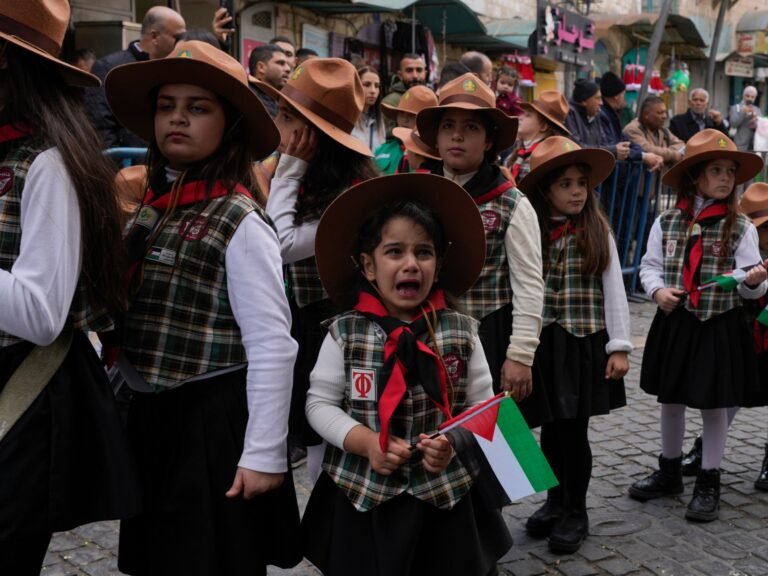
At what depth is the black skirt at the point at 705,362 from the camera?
15.1 ft

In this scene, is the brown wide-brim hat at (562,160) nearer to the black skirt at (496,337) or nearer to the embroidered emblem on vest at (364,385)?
the black skirt at (496,337)

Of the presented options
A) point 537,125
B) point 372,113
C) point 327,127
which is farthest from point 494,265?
point 372,113

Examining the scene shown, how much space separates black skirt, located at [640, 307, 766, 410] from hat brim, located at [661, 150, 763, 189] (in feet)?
2.25

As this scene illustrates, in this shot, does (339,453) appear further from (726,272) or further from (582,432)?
(726,272)

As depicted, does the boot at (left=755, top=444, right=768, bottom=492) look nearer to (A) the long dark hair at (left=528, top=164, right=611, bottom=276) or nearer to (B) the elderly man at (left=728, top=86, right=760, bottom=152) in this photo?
(A) the long dark hair at (left=528, top=164, right=611, bottom=276)

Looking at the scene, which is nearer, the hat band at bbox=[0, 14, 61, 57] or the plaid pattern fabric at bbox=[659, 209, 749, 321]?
the hat band at bbox=[0, 14, 61, 57]

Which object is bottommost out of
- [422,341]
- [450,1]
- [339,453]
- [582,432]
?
[582,432]

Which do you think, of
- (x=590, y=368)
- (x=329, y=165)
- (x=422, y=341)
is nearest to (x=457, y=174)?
(x=329, y=165)

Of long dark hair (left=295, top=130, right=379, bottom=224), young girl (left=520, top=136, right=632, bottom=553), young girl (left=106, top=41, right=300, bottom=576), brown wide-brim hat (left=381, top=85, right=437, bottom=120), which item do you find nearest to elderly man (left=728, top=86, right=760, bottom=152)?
brown wide-brim hat (left=381, top=85, right=437, bottom=120)

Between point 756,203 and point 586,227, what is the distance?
1708 millimetres

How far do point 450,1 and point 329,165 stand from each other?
11.8 metres

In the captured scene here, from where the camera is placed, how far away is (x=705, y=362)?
462cm

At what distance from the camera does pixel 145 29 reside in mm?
6457

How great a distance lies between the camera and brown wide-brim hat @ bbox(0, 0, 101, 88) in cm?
231
